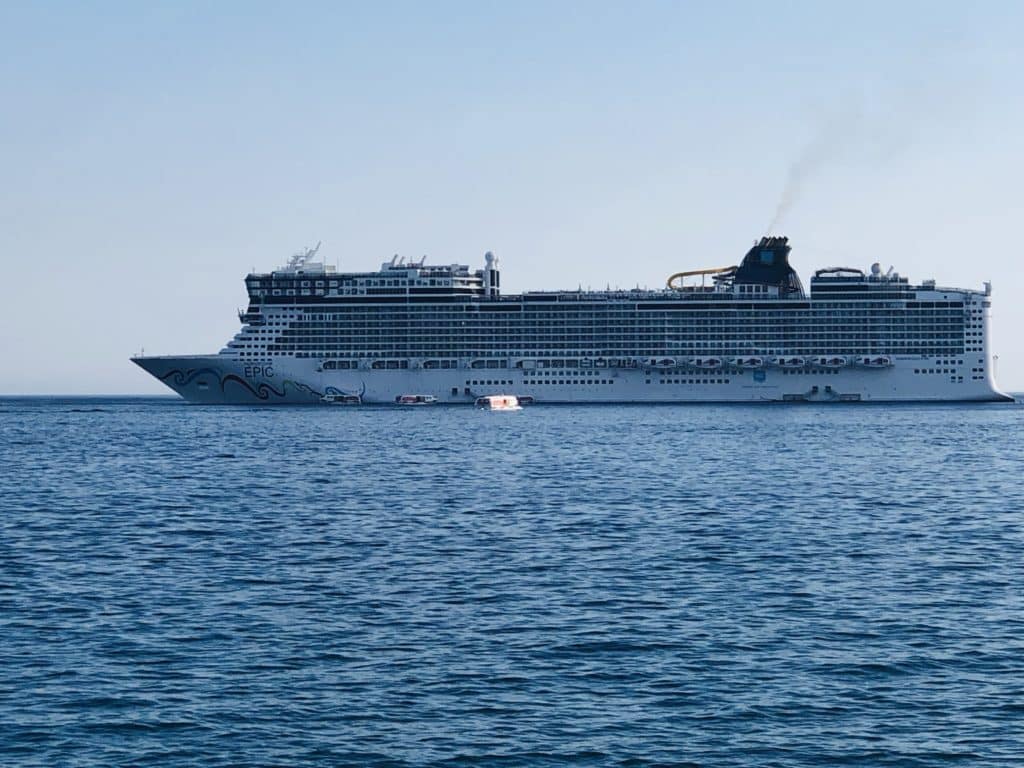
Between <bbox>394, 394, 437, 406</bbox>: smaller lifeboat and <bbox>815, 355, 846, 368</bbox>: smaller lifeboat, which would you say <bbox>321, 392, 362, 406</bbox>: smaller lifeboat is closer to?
<bbox>394, 394, 437, 406</bbox>: smaller lifeboat

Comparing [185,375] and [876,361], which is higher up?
[876,361]

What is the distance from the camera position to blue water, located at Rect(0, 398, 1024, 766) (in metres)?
20.6

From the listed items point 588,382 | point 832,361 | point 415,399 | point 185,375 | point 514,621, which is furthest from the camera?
point 185,375

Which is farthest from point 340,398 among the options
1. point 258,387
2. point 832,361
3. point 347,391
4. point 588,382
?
point 832,361

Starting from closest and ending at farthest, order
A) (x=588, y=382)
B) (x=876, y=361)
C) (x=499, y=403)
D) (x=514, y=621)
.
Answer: (x=514, y=621) < (x=499, y=403) < (x=876, y=361) < (x=588, y=382)

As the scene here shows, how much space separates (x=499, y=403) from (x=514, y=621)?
11746 centimetres

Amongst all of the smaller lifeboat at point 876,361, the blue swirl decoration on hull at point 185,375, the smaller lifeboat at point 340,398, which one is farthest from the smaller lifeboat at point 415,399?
the smaller lifeboat at point 876,361

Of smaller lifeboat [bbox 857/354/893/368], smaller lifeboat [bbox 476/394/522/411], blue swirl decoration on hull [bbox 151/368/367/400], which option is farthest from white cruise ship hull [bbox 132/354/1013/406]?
smaller lifeboat [bbox 476/394/522/411]

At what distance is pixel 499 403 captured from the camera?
14575cm

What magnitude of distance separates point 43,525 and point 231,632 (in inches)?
791

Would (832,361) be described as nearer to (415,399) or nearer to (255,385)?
(415,399)

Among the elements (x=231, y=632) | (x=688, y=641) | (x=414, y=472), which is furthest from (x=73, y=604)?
(x=414, y=472)

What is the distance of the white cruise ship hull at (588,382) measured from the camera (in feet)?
520

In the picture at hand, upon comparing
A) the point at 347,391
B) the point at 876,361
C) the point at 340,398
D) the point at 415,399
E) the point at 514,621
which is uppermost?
the point at 876,361
